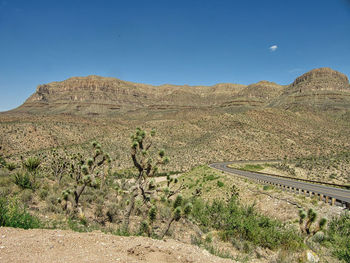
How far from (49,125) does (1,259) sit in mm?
78456

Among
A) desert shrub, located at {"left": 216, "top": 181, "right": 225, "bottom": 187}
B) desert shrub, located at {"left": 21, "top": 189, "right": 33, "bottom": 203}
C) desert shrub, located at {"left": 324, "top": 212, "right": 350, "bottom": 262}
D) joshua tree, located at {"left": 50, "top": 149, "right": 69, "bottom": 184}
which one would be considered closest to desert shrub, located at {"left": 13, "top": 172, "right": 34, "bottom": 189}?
desert shrub, located at {"left": 21, "top": 189, "right": 33, "bottom": 203}

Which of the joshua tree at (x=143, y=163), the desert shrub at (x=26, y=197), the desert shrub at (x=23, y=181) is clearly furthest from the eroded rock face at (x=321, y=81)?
the desert shrub at (x=26, y=197)

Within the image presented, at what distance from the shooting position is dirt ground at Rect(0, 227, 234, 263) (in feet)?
14.1

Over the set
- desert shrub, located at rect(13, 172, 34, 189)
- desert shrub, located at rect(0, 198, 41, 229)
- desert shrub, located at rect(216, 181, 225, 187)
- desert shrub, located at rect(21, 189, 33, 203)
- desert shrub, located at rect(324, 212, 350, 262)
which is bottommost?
desert shrub, located at rect(216, 181, 225, 187)

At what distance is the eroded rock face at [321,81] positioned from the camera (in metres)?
136

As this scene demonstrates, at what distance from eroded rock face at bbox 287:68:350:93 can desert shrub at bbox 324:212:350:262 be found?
145 meters

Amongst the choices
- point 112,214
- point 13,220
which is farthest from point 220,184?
point 13,220

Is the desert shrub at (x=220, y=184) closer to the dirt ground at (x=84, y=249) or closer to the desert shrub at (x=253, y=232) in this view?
the desert shrub at (x=253, y=232)

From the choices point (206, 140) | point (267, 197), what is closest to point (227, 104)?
point (206, 140)

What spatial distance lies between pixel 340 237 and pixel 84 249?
9650mm

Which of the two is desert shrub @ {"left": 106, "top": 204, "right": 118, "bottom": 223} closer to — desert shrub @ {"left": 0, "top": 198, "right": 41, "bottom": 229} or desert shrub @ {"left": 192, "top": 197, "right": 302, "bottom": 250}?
desert shrub @ {"left": 192, "top": 197, "right": 302, "bottom": 250}

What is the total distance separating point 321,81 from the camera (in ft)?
463

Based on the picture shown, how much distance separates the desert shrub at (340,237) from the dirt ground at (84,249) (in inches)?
187

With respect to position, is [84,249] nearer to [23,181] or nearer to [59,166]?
[23,181]
